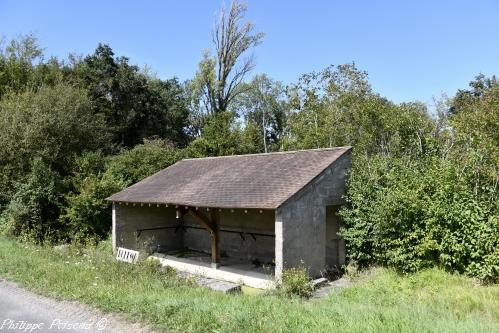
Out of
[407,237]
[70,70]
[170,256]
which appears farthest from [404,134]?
[70,70]

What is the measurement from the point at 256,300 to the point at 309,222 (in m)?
4.23

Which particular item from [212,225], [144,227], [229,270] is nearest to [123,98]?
[144,227]

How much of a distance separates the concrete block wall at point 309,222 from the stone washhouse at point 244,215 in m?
0.02

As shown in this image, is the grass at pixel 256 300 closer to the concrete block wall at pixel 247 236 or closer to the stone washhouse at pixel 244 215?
the stone washhouse at pixel 244 215

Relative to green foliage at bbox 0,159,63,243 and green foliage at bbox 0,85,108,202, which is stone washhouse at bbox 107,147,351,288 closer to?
green foliage at bbox 0,159,63,243

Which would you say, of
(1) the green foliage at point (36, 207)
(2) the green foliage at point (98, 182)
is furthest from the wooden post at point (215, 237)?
(1) the green foliage at point (36, 207)

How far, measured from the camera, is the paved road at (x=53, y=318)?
618cm

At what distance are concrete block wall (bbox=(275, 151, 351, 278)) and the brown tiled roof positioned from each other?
285 millimetres

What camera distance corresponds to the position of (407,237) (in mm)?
10625

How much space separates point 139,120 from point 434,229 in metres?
25.1

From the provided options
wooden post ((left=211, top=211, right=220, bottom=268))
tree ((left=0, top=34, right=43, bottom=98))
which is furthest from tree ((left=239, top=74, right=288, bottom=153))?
wooden post ((left=211, top=211, right=220, bottom=268))

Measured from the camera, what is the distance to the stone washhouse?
10992 mm

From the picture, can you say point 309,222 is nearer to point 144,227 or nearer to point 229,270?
point 229,270

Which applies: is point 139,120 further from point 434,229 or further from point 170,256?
point 434,229
